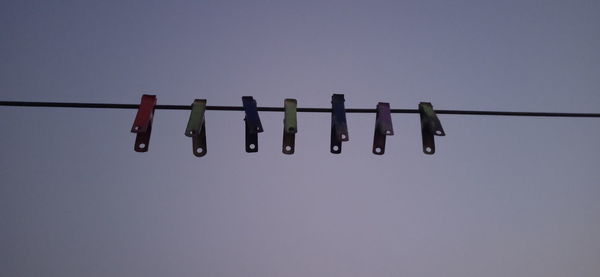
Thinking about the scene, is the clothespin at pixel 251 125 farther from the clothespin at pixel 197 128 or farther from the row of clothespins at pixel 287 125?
the clothespin at pixel 197 128

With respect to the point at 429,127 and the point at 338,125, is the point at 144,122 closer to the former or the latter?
the point at 338,125

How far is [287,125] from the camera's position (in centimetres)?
314

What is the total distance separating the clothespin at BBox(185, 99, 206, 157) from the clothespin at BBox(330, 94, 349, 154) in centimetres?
102

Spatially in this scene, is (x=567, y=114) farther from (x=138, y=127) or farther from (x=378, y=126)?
(x=138, y=127)

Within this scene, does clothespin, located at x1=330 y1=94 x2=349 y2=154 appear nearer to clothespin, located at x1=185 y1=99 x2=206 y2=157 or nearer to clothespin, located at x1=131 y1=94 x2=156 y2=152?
clothespin, located at x1=185 y1=99 x2=206 y2=157

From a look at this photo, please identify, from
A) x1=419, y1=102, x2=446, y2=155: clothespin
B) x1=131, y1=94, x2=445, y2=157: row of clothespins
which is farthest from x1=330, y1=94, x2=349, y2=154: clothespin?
x1=419, y1=102, x2=446, y2=155: clothespin

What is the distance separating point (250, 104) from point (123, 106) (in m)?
0.95

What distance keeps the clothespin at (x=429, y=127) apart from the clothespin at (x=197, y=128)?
69.9 inches

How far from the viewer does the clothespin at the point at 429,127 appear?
3.36 metres

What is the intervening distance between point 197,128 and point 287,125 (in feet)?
2.19

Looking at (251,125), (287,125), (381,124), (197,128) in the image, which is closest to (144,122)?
(197,128)

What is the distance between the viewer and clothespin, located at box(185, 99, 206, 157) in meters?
3.02

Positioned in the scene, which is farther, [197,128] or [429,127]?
[429,127]

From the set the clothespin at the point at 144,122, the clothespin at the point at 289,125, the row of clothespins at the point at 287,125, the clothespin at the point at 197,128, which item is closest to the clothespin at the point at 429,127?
the row of clothespins at the point at 287,125
